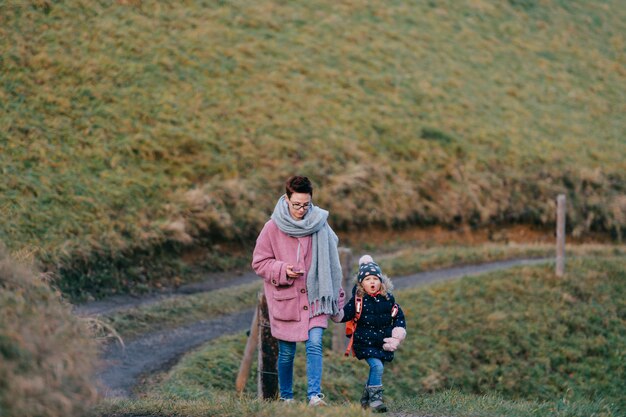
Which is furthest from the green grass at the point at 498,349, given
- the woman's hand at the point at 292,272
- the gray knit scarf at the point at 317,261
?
the woman's hand at the point at 292,272

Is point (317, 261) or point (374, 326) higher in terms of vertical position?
point (317, 261)

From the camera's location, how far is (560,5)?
47969mm

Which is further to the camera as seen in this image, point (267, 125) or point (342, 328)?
point (267, 125)

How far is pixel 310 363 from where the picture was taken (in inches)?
324

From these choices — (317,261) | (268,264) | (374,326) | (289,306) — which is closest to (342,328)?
(374,326)

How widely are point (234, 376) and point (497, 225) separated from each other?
1711 centimetres

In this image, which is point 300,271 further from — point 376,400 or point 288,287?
point 376,400

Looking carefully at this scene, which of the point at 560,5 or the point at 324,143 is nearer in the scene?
the point at 324,143

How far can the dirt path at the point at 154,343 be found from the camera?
492 inches

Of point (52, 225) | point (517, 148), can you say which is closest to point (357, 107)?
point (517, 148)

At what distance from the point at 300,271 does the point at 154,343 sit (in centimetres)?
702

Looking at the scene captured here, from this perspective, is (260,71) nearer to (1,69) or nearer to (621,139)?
(1,69)

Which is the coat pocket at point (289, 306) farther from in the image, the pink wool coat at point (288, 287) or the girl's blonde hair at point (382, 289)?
the girl's blonde hair at point (382, 289)

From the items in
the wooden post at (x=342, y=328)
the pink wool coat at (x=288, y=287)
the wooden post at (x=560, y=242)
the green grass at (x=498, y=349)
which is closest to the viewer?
the pink wool coat at (x=288, y=287)
